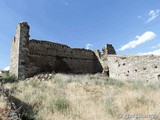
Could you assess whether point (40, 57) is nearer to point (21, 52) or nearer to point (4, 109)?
point (21, 52)

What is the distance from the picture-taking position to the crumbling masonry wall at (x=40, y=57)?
1603 centimetres

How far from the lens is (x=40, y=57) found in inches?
676

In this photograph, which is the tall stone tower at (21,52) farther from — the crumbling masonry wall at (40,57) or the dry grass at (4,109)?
the dry grass at (4,109)

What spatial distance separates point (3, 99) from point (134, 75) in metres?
11.1

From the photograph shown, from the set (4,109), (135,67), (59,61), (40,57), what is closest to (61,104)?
(4,109)

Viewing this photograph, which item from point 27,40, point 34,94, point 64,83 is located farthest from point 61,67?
point 34,94

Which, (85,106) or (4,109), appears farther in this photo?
(85,106)

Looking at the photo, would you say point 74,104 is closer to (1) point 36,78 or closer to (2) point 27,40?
(1) point 36,78

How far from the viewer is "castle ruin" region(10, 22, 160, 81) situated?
1526 cm

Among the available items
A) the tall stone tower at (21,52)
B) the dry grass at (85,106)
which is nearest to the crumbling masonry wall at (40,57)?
the tall stone tower at (21,52)

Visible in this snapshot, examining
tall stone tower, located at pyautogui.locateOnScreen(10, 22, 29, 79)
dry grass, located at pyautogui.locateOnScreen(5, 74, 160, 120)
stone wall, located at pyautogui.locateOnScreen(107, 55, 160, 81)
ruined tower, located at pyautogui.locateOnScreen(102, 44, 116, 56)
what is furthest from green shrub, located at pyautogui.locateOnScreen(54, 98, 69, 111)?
ruined tower, located at pyautogui.locateOnScreen(102, 44, 116, 56)

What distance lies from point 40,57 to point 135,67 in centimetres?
727

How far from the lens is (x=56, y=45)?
18.4m

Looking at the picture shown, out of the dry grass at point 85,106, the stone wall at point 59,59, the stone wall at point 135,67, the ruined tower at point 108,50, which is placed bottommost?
the dry grass at point 85,106
